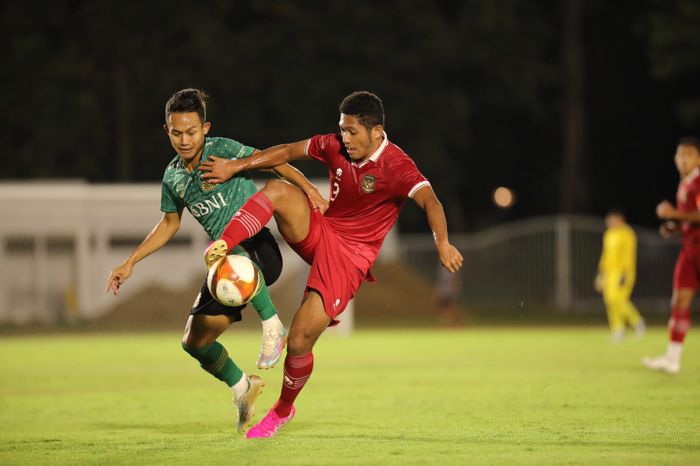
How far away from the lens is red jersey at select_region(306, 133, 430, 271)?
8414mm

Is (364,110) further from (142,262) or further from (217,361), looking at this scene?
(142,262)

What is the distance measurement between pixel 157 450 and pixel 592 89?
37338mm

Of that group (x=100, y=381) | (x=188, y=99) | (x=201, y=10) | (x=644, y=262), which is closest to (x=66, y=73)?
(x=201, y=10)

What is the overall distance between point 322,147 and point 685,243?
628 centimetres

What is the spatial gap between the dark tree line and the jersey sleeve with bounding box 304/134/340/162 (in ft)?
94.8

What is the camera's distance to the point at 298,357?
844cm

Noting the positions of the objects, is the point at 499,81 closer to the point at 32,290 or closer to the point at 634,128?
the point at 634,128

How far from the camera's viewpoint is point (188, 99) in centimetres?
862

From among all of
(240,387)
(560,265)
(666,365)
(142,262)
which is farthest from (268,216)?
(560,265)

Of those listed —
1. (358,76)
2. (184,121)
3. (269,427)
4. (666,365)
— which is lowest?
(666,365)

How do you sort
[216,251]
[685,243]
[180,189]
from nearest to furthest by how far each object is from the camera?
[216,251] < [180,189] < [685,243]

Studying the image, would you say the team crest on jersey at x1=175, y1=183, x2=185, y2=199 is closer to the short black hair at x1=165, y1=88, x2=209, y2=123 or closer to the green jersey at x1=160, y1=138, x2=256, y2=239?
the green jersey at x1=160, y1=138, x2=256, y2=239

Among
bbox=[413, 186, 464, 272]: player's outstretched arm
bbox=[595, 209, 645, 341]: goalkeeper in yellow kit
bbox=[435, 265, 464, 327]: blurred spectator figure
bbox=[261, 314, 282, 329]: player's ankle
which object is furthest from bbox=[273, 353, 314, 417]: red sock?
bbox=[435, 265, 464, 327]: blurred spectator figure

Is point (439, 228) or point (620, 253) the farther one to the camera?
point (620, 253)
